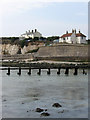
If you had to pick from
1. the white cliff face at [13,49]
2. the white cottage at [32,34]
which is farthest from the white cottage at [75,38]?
the white cottage at [32,34]

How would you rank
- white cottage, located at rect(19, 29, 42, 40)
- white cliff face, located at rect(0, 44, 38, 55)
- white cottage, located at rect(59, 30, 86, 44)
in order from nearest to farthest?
white cottage, located at rect(59, 30, 86, 44) < white cliff face, located at rect(0, 44, 38, 55) < white cottage, located at rect(19, 29, 42, 40)

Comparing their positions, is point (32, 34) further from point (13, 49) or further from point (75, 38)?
point (75, 38)

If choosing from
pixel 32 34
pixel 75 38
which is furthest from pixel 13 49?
pixel 75 38

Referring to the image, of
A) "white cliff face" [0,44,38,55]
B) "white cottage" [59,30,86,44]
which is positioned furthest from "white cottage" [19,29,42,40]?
"white cottage" [59,30,86,44]

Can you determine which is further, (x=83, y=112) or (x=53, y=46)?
(x=53, y=46)

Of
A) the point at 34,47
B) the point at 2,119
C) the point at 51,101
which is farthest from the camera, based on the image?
the point at 34,47

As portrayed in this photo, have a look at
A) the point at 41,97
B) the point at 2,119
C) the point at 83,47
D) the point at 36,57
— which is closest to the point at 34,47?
the point at 36,57

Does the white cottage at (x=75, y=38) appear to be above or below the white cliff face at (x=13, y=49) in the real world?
above

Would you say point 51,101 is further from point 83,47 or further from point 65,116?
point 83,47

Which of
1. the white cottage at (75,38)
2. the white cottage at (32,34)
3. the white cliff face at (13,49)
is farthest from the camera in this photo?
the white cottage at (32,34)

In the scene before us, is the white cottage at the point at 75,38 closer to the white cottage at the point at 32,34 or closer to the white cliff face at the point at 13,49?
the white cliff face at the point at 13,49

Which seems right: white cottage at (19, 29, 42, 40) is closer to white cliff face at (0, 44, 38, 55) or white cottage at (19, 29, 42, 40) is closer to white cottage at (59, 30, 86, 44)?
white cliff face at (0, 44, 38, 55)

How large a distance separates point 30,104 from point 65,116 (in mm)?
3310

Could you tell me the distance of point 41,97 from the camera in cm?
1877
